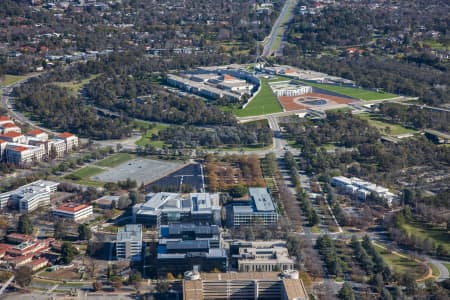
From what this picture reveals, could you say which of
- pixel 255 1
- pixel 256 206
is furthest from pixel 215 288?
pixel 255 1

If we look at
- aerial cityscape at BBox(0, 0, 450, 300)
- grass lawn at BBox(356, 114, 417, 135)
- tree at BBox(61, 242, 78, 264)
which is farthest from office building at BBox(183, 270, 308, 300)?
grass lawn at BBox(356, 114, 417, 135)

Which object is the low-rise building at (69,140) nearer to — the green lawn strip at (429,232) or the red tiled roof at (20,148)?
the red tiled roof at (20,148)

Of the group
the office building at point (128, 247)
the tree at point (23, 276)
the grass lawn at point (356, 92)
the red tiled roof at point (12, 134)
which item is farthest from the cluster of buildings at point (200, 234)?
the grass lawn at point (356, 92)

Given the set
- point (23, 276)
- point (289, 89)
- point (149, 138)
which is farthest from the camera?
point (289, 89)

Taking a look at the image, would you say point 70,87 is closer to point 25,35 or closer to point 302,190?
point 25,35

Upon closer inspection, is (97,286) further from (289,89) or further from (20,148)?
(289,89)

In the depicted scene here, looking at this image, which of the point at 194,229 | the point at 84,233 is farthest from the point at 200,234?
the point at 84,233
